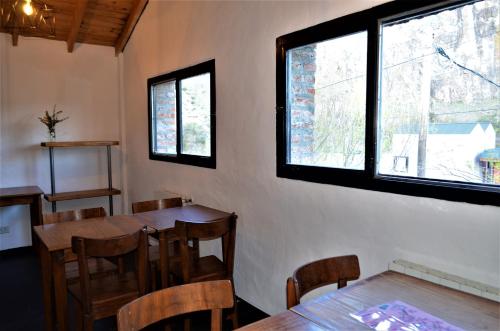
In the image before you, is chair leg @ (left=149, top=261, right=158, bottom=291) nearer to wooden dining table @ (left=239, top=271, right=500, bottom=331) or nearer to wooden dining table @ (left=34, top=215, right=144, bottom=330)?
wooden dining table @ (left=34, top=215, right=144, bottom=330)

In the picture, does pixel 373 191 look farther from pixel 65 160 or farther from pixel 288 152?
pixel 65 160

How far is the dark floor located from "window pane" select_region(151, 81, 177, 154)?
1.79 metres

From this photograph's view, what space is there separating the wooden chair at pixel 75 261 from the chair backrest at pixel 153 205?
266 millimetres

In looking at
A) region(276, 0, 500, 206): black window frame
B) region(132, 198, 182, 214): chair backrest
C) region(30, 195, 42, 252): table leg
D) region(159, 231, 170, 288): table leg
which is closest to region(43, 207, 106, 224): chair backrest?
region(132, 198, 182, 214): chair backrest

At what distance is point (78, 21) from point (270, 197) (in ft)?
10.2

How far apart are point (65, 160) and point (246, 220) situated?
10.00 ft

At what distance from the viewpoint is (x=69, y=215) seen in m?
2.77

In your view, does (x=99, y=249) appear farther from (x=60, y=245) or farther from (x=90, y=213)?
(x=90, y=213)

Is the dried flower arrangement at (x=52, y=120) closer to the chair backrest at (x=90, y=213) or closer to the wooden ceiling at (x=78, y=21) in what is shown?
the wooden ceiling at (x=78, y=21)

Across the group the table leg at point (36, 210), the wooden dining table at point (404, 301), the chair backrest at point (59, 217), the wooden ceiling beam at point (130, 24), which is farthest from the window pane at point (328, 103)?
the table leg at point (36, 210)

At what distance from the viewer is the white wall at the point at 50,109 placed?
4434 mm

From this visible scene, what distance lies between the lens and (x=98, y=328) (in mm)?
2744

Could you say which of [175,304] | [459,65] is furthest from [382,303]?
[459,65]

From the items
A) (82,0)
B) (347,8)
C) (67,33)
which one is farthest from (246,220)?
(67,33)
